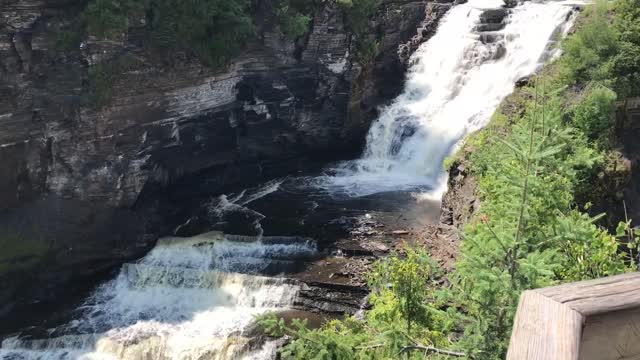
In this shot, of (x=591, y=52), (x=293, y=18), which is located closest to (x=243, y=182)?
(x=293, y=18)

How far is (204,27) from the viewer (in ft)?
69.3

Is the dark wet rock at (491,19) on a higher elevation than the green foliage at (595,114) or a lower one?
higher

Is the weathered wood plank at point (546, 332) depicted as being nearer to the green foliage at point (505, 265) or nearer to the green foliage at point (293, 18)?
the green foliage at point (505, 265)

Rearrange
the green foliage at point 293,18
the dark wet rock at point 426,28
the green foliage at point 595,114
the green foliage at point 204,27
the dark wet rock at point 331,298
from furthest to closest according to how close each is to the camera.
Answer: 1. the dark wet rock at point 426,28
2. the green foliage at point 293,18
3. the green foliage at point 204,27
4. the dark wet rock at point 331,298
5. the green foliage at point 595,114

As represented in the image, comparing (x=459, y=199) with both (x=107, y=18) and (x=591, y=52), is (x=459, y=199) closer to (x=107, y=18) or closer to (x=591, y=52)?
(x=591, y=52)

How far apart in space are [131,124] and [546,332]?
2014cm

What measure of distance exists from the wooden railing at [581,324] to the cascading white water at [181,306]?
39.5 ft

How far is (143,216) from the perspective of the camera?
21.1 m

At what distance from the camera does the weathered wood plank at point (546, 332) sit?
1.67 metres

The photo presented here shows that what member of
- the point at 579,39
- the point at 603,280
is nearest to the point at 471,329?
the point at 603,280

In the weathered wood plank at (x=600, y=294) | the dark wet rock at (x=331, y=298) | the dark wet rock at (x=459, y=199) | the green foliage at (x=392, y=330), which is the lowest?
the dark wet rock at (x=331, y=298)

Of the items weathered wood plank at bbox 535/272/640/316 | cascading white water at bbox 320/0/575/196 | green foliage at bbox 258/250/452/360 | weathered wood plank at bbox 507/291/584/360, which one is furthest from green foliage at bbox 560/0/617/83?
weathered wood plank at bbox 507/291/584/360

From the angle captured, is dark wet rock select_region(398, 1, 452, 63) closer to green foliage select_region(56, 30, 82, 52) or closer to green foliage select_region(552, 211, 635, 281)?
green foliage select_region(56, 30, 82, 52)

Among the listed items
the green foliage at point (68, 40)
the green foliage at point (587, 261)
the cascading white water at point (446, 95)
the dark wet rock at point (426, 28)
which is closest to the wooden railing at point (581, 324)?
the green foliage at point (587, 261)
